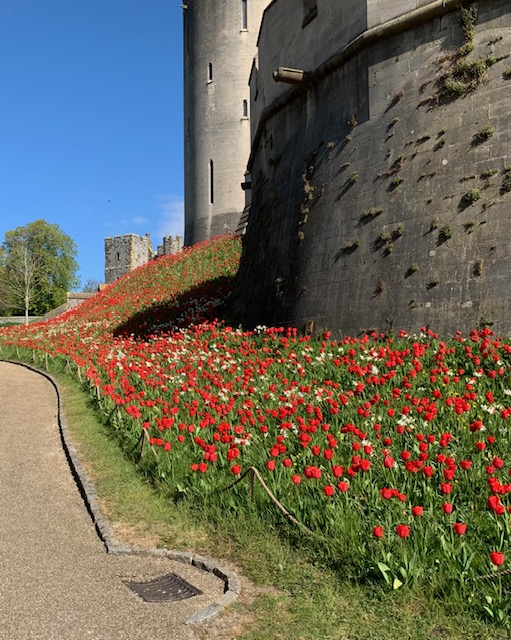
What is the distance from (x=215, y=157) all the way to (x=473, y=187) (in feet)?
89.6

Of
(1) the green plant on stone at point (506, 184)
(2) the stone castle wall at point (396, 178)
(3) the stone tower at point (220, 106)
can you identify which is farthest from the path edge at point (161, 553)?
(3) the stone tower at point (220, 106)

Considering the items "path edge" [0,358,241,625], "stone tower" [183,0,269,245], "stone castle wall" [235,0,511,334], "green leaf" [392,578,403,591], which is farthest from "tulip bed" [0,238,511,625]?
"stone tower" [183,0,269,245]

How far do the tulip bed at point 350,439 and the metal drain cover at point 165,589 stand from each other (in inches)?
32.5

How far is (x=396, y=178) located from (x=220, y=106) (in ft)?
88.4

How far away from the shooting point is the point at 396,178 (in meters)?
9.71

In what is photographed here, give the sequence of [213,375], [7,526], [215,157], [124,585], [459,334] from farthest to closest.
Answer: [215,157] → [213,375] → [459,334] → [7,526] → [124,585]

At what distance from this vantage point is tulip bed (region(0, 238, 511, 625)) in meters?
3.53

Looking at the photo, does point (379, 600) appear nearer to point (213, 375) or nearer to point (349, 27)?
point (213, 375)

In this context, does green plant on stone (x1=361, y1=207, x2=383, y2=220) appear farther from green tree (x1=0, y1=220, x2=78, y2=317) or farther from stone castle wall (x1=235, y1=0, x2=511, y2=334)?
green tree (x1=0, y1=220, x2=78, y2=317)

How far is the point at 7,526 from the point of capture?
502 cm

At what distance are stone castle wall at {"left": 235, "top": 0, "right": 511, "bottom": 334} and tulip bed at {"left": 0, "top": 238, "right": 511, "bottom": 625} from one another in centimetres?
81

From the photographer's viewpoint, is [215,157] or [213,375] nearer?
[213,375]

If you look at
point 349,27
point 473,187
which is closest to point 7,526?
point 473,187

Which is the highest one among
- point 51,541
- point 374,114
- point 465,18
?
point 465,18
